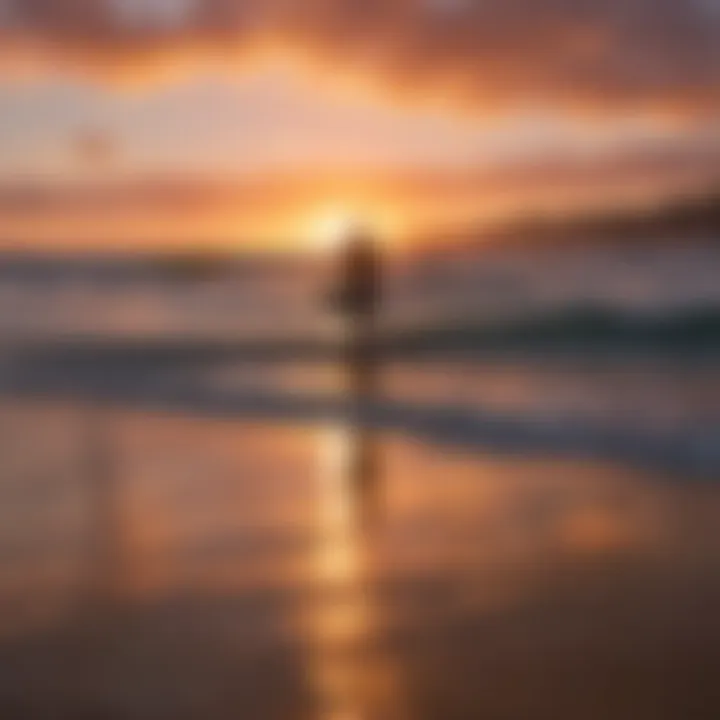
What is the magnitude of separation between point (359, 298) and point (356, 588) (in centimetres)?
846

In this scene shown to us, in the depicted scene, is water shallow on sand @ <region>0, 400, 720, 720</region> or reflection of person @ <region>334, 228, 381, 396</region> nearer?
water shallow on sand @ <region>0, 400, 720, 720</region>

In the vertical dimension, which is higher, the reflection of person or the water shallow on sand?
the reflection of person

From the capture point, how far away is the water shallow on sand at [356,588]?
289 cm

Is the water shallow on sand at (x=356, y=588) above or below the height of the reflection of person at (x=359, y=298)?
below

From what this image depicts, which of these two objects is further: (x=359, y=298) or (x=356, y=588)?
(x=359, y=298)

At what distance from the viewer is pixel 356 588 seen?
145 inches

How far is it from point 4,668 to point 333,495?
2.06m

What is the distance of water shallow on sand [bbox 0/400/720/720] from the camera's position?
289cm

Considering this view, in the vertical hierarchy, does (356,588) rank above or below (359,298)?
below

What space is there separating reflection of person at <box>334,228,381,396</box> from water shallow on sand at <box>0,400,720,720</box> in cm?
514

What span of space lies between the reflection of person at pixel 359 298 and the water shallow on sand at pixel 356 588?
5.14 m

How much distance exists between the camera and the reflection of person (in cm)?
1147

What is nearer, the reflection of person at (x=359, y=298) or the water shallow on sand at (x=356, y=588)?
the water shallow on sand at (x=356, y=588)

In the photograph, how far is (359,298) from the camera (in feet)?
39.5
